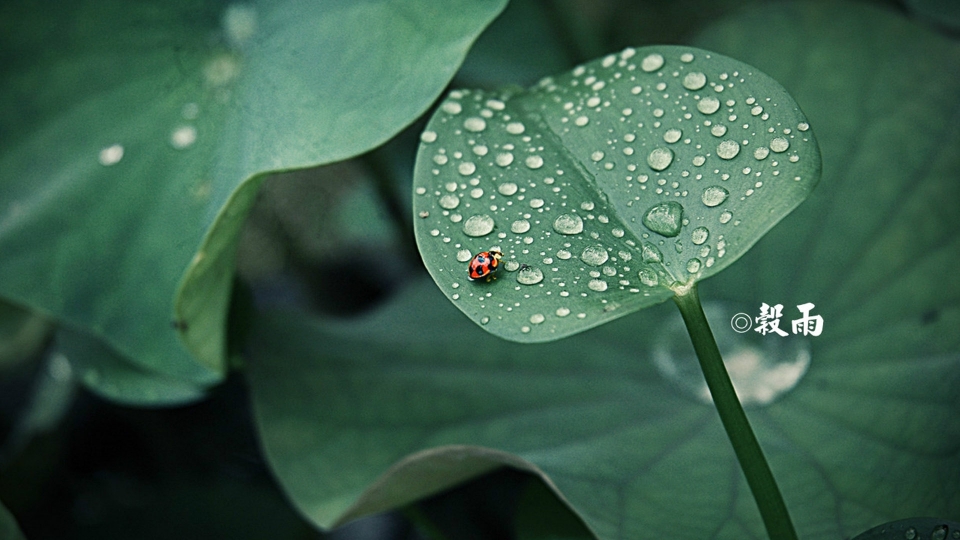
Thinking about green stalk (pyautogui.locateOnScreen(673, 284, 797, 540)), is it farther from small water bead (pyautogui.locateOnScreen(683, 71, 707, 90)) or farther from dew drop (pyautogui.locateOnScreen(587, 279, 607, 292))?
small water bead (pyautogui.locateOnScreen(683, 71, 707, 90))

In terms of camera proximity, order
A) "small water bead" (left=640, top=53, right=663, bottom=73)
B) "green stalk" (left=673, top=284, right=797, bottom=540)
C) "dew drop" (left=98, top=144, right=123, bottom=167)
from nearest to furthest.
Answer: "green stalk" (left=673, top=284, right=797, bottom=540) < "small water bead" (left=640, top=53, right=663, bottom=73) < "dew drop" (left=98, top=144, right=123, bottom=167)

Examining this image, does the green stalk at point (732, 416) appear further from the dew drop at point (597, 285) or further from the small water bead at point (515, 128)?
the small water bead at point (515, 128)

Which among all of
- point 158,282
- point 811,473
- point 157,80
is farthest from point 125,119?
point 811,473

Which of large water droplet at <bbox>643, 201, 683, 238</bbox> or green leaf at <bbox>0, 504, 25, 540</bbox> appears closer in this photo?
large water droplet at <bbox>643, 201, 683, 238</bbox>

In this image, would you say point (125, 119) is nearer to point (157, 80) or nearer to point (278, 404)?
point (157, 80)

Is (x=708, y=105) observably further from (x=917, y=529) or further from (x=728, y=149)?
(x=917, y=529)

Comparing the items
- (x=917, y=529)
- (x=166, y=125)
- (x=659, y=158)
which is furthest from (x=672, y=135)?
(x=166, y=125)


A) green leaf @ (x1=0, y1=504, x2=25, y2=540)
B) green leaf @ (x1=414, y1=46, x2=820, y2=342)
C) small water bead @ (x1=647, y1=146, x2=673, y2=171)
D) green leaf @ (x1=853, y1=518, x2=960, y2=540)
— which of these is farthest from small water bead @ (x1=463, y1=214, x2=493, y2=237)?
green leaf @ (x1=0, y1=504, x2=25, y2=540)

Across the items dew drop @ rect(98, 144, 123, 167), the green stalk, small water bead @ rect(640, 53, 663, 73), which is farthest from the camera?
dew drop @ rect(98, 144, 123, 167)
